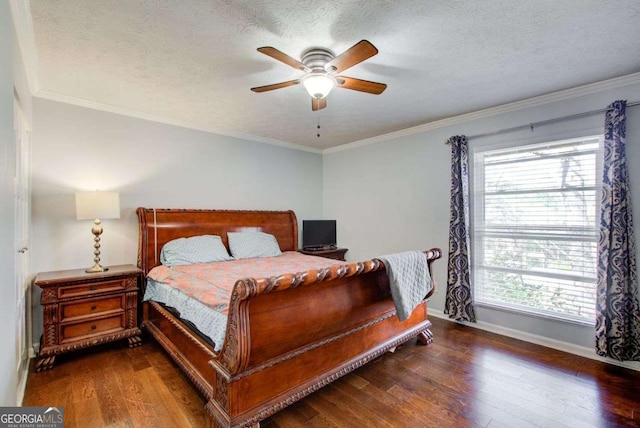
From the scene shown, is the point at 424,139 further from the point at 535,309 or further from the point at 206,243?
the point at 206,243

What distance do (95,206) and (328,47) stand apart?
2600 millimetres

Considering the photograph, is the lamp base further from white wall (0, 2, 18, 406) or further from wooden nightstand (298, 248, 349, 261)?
wooden nightstand (298, 248, 349, 261)

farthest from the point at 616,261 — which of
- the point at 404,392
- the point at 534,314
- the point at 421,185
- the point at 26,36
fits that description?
the point at 26,36

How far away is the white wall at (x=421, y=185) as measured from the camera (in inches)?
112

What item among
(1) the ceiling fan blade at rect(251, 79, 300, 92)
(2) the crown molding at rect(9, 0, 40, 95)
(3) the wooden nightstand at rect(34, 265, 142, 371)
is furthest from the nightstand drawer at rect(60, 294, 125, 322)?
(1) the ceiling fan blade at rect(251, 79, 300, 92)

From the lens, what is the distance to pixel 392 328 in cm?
269

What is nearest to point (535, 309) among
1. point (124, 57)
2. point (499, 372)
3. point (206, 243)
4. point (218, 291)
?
point (499, 372)

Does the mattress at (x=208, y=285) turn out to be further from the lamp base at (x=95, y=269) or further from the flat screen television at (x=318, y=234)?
the flat screen television at (x=318, y=234)

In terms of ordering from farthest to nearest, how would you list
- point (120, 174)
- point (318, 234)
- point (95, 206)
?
point (318, 234) → point (120, 174) → point (95, 206)

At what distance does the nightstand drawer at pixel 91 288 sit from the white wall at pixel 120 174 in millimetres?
513

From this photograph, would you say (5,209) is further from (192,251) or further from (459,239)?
(459,239)

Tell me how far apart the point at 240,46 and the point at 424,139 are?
2774 mm

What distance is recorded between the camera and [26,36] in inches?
77.9

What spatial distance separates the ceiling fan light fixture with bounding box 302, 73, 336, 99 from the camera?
2109 mm
